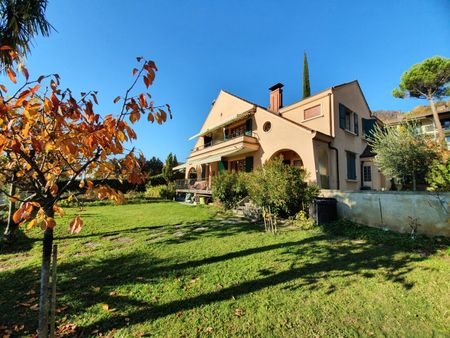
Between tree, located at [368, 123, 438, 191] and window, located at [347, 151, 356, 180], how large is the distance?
3501mm

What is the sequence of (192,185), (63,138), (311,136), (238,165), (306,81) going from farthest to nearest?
(306,81)
(192,185)
(238,165)
(311,136)
(63,138)

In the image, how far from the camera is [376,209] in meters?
9.81

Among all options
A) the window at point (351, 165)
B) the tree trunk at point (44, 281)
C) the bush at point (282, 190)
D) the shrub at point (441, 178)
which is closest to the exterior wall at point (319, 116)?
the window at point (351, 165)

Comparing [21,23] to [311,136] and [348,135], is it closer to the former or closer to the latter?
[311,136]

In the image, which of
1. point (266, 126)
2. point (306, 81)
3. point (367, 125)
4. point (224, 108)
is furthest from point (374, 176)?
point (306, 81)

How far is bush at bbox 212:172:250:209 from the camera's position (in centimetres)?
1562

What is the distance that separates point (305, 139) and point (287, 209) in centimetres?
626

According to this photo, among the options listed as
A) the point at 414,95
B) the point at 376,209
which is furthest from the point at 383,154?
the point at 414,95

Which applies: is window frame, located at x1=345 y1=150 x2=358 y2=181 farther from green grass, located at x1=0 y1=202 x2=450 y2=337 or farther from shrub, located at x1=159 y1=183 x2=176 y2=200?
shrub, located at x1=159 y1=183 x2=176 y2=200

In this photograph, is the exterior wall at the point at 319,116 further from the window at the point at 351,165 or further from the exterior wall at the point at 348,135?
the window at the point at 351,165

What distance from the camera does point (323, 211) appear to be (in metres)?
10.8

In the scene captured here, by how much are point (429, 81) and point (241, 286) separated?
40606mm

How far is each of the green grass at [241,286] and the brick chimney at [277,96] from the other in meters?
15.6

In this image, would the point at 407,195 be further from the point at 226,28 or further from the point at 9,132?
the point at 226,28
